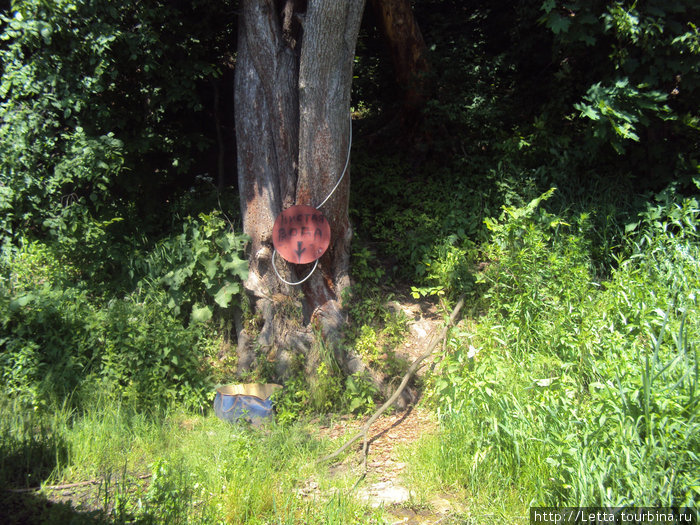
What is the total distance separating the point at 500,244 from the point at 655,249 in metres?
1.41

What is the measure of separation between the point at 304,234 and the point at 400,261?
59.6 inches

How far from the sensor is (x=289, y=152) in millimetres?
5309

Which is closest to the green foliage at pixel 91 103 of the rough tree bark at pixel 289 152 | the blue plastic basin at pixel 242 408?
the rough tree bark at pixel 289 152

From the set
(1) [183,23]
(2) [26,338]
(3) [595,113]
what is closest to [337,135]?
(1) [183,23]

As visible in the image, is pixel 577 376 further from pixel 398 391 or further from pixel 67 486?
pixel 67 486

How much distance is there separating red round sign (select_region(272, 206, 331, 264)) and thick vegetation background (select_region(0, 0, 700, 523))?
1.90 feet

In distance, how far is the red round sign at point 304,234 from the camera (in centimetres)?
491

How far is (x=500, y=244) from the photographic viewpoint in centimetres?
510

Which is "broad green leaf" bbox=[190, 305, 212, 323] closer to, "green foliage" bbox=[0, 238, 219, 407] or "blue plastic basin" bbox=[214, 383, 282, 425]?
"green foliage" bbox=[0, 238, 219, 407]

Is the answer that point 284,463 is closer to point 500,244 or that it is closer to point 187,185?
point 500,244

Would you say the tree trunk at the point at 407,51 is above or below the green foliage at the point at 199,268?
above

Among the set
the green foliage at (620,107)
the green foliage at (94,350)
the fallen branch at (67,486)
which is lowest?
the fallen branch at (67,486)

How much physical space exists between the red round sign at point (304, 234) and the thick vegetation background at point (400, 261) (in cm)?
58

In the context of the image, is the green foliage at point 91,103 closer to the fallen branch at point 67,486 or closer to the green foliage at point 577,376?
the fallen branch at point 67,486
